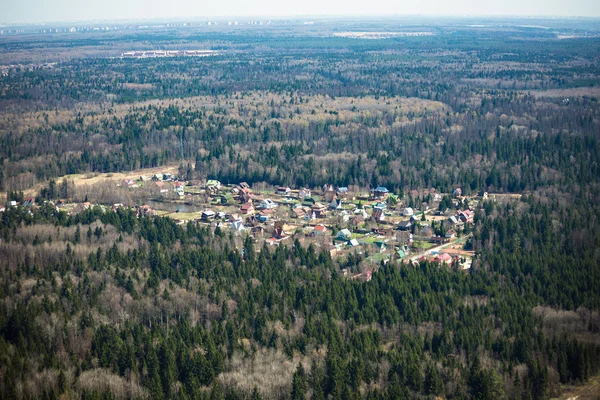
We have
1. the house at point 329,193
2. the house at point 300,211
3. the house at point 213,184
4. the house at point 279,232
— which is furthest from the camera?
the house at point 213,184

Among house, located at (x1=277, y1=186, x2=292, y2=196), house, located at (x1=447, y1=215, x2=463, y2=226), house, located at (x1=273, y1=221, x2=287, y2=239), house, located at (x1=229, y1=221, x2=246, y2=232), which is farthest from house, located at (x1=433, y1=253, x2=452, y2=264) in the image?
house, located at (x1=277, y1=186, x2=292, y2=196)

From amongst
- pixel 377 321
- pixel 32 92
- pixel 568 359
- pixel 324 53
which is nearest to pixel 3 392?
pixel 377 321

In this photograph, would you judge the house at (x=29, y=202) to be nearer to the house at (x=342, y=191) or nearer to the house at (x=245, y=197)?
the house at (x=245, y=197)

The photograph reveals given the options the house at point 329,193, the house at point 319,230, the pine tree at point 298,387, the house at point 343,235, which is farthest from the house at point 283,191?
the pine tree at point 298,387

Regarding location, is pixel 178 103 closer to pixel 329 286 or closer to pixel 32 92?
pixel 32 92

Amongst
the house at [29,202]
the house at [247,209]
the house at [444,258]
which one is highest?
Result: the house at [29,202]

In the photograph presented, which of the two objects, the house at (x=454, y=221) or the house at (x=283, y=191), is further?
the house at (x=283, y=191)
